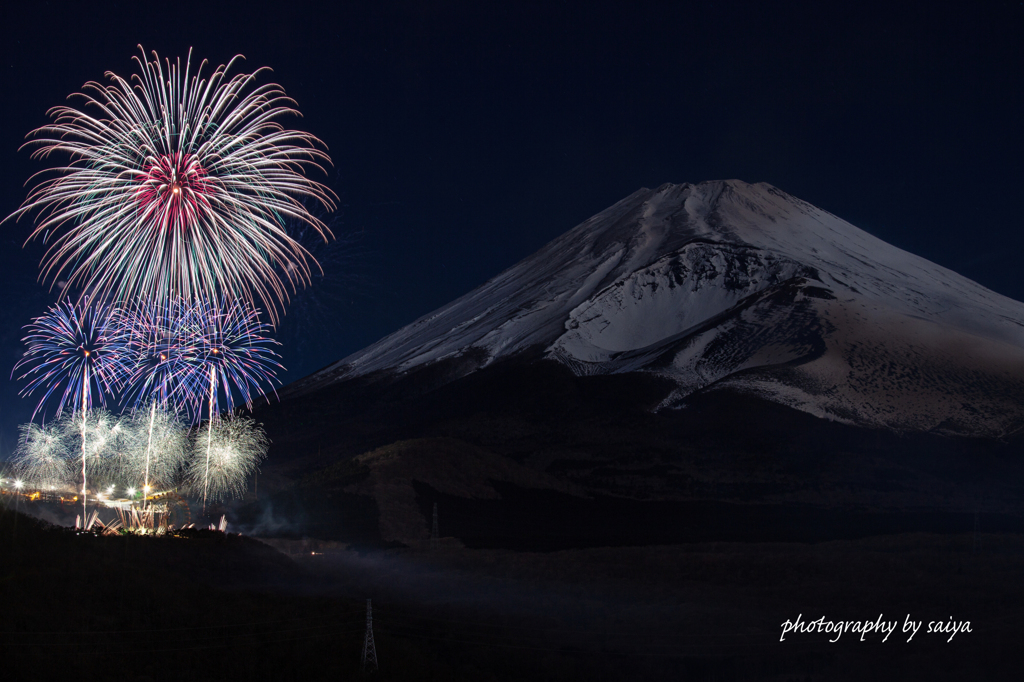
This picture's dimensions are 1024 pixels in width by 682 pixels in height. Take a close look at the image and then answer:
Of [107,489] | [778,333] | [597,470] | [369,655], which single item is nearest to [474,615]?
[369,655]

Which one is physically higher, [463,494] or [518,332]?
[518,332]

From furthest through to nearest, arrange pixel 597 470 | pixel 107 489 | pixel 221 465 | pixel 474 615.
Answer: pixel 597 470 → pixel 221 465 → pixel 107 489 → pixel 474 615

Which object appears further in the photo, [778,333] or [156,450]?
[778,333]

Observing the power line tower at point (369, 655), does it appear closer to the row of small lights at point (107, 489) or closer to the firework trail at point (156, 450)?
the row of small lights at point (107, 489)

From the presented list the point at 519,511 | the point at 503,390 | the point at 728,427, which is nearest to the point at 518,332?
the point at 503,390

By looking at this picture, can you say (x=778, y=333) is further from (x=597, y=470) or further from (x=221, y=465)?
(x=221, y=465)

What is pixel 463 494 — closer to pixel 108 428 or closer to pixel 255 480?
pixel 255 480

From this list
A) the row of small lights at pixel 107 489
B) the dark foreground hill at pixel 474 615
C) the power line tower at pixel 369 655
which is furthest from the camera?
the row of small lights at pixel 107 489

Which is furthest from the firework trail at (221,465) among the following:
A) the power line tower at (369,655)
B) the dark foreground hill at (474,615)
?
the power line tower at (369,655)
